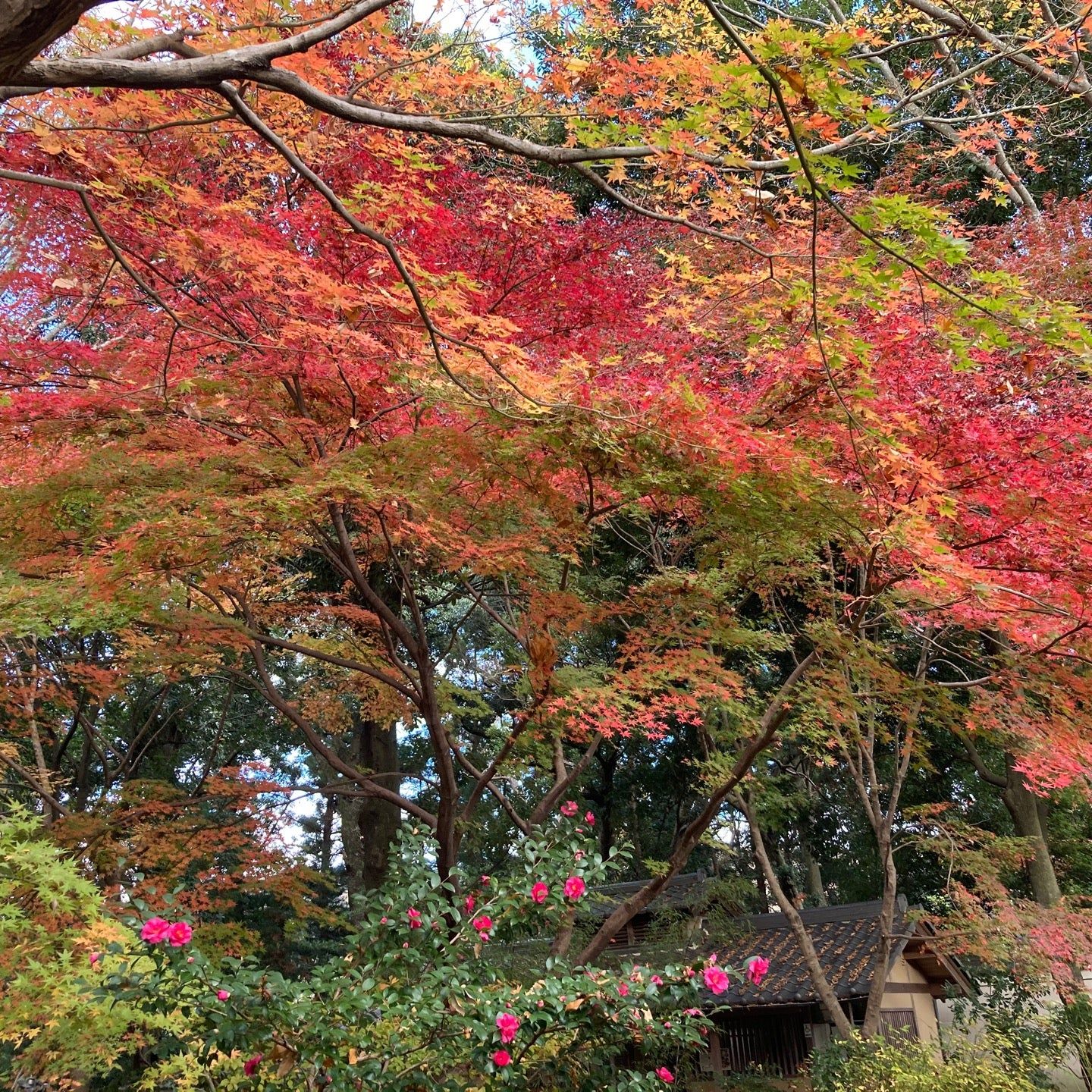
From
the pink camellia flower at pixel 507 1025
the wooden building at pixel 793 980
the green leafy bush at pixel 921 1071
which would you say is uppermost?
the pink camellia flower at pixel 507 1025

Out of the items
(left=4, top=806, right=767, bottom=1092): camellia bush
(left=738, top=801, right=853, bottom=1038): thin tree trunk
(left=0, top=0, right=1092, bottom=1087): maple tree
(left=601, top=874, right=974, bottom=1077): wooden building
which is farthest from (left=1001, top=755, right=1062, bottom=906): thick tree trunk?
(left=4, top=806, right=767, bottom=1092): camellia bush

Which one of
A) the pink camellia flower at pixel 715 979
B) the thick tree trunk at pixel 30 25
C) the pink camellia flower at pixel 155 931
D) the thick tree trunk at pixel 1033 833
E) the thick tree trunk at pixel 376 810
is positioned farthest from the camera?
the thick tree trunk at pixel 376 810

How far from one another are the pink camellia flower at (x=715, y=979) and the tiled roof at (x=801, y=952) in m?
6.47

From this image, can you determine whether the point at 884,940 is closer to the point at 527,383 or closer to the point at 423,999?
the point at 423,999

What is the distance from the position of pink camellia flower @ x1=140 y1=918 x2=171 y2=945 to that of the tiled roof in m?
7.62

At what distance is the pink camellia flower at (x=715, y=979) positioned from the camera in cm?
343

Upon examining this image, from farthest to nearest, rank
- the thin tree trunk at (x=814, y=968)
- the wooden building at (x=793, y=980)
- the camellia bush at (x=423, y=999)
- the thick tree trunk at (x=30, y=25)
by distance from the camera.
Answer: the wooden building at (x=793, y=980) → the thin tree trunk at (x=814, y=968) → the camellia bush at (x=423, y=999) → the thick tree trunk at (x=30, y=25)

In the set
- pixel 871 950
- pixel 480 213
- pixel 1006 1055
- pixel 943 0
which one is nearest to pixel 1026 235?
pixel 943 0

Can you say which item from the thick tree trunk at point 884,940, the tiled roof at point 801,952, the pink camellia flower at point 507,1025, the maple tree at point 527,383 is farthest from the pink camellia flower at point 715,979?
the tiled roof at point 801,952

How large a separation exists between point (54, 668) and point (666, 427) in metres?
8.80

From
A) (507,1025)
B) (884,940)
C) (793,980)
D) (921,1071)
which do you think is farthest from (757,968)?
(793,980)

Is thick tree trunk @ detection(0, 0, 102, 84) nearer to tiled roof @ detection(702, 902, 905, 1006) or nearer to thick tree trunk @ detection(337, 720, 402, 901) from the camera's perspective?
thick tree trunk @ detection(337, 720, 402, 901)

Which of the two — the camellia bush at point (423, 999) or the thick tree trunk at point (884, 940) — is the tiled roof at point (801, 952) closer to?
the thick tree trunk at point (884, 940)

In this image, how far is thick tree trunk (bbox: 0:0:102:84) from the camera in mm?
1722
